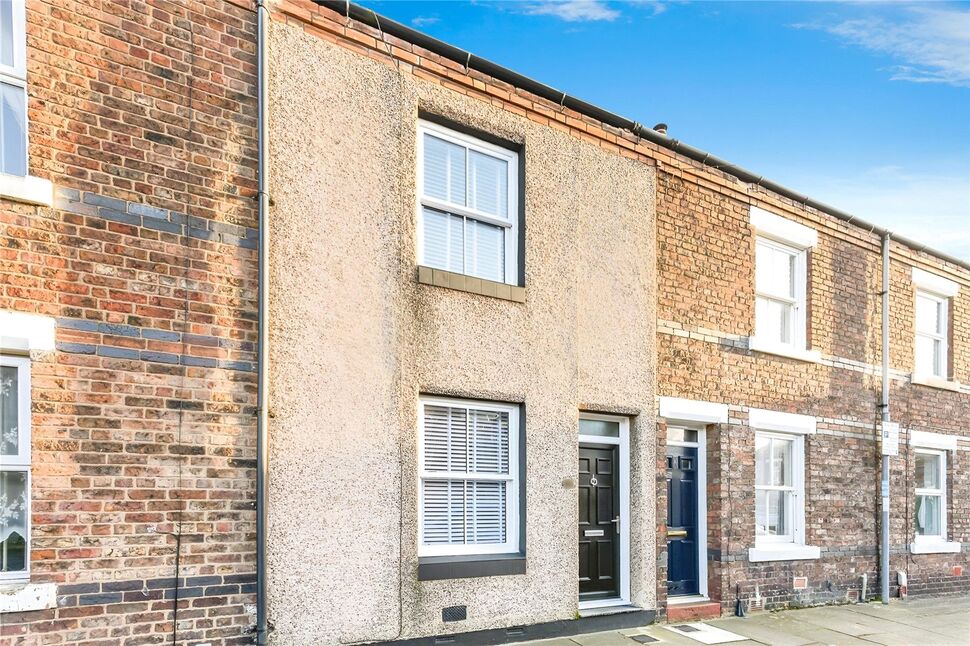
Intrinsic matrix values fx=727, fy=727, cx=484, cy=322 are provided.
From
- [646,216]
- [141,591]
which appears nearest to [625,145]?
[646,216]

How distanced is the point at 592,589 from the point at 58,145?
7205mm

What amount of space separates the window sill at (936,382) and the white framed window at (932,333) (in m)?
0.18

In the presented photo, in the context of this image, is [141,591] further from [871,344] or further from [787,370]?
[871,344]

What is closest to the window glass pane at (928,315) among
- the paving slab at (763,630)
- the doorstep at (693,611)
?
the paving slab at (763,630)

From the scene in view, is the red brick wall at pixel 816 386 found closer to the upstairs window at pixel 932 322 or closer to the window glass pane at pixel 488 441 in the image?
the upstairs window at pixel 932 322

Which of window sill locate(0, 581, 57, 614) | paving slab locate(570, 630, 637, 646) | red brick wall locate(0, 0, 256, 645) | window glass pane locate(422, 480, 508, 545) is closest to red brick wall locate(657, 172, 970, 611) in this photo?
paving slab locate(570, 630, 637, 646)

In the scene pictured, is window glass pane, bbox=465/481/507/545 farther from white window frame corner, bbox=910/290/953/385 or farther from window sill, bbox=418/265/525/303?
white window frame corner, bbox=910/290/953/385

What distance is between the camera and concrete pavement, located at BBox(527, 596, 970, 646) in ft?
27.3

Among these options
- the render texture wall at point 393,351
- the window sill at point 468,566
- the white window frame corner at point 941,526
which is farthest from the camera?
the white window frame corner at point 941,526

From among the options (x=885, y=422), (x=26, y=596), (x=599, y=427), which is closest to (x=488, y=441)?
(x=599, y=427)

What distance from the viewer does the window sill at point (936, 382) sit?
13.0m

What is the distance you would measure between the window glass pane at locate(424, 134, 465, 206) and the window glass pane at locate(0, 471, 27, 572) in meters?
4.59

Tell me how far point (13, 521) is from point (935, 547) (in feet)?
45.7

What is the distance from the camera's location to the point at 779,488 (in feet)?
35.3
